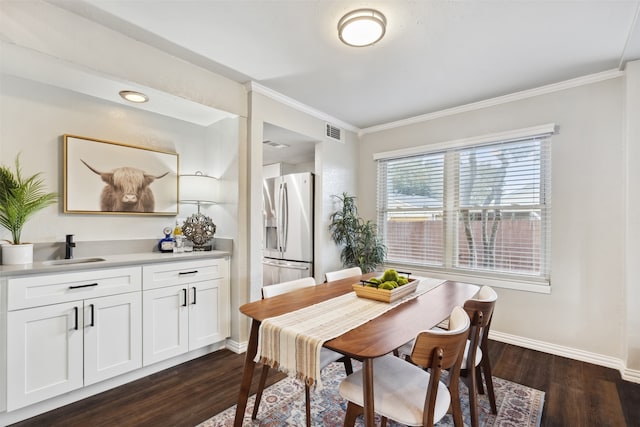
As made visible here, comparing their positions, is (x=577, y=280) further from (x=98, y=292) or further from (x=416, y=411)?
(x=98, y=292)

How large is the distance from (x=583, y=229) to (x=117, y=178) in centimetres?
432

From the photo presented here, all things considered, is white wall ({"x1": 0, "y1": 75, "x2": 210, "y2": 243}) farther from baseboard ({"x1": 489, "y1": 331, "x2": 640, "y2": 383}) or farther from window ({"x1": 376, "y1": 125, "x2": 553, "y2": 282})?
baseboard ({"x1": 489, "y1": 331, "x2": 640, "y2": 383})

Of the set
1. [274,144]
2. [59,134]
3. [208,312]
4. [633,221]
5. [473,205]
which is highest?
[274,144]

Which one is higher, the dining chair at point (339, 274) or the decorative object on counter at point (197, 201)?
the decorative object on counter at point (197, 201)

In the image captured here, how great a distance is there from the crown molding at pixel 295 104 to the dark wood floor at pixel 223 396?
262cm

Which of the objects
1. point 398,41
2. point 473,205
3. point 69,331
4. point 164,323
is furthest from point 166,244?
point 473,205

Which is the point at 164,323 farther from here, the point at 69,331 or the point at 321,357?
the point at 321,357

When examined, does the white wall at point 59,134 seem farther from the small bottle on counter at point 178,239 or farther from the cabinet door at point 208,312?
the cabinet door at point 208,312

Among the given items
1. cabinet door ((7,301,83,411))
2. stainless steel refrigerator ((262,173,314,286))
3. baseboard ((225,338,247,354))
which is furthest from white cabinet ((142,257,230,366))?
stainless steel refrigerator ((262,173,314,286))

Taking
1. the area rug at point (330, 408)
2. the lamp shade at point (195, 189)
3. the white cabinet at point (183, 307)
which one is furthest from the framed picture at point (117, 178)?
the area rug at point (330, 408)

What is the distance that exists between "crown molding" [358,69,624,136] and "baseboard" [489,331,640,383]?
2500 millimetres

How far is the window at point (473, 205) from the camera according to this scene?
3084 millimetres

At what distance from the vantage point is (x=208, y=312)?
2.84 metres

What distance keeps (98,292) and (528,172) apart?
401 cm
